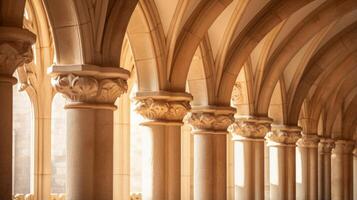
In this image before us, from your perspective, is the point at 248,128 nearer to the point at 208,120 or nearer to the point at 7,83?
the point at 208,120

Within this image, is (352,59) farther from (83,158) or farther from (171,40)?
(83,158)

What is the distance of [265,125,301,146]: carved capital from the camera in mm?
17781

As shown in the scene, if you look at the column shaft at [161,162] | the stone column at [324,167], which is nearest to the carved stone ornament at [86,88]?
the column shaft at [161,162]

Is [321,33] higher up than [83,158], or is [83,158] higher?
[321,33]

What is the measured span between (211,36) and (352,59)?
26.9ft

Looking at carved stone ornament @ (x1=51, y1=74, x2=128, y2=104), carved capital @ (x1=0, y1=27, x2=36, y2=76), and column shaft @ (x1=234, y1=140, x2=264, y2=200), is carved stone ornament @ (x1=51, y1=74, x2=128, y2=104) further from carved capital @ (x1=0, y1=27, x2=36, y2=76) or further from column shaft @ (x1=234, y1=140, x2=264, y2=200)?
column shaft @ (x1=234, y1=140, x2=264, y2=200)

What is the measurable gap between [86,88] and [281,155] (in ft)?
32.1

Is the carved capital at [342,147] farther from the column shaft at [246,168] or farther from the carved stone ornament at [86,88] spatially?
the carved stone ornament at [86,88]

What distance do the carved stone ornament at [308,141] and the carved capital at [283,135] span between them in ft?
9.09

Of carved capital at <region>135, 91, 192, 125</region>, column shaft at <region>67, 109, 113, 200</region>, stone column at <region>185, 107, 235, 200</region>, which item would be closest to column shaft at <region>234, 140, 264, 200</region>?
stone column at <region>185, 107, 235, 200</region>

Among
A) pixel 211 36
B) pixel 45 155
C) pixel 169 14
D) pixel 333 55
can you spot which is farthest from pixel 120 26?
pixel 333 55

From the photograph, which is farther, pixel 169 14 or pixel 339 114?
pixel 339 114

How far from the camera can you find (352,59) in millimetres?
20484

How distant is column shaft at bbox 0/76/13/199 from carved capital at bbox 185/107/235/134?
19.8 feet
